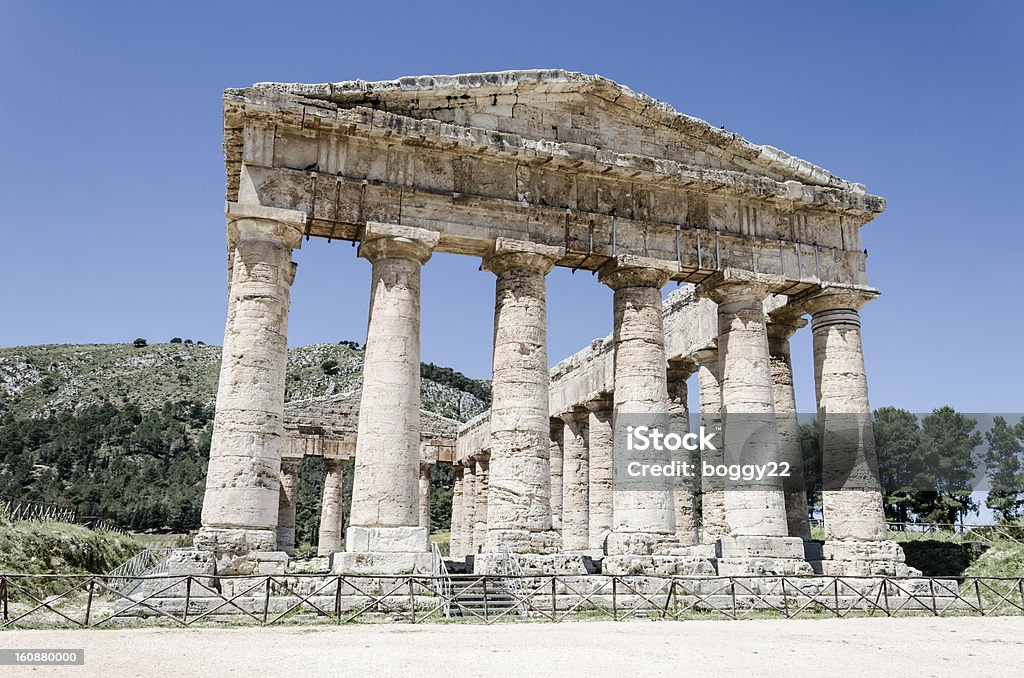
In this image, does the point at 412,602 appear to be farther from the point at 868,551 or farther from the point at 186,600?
the point at 868,551

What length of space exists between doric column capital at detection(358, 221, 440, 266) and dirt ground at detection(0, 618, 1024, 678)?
8368mm

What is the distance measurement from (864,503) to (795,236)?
747 centimetres

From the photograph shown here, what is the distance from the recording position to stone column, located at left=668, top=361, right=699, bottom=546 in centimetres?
2423

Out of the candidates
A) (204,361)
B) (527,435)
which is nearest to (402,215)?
(527,435)

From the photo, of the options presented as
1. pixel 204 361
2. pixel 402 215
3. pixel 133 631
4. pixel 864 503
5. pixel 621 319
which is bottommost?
pixel 133 631

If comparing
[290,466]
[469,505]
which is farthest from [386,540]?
[469,505]

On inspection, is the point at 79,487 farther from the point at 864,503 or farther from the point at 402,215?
the point at 864,503

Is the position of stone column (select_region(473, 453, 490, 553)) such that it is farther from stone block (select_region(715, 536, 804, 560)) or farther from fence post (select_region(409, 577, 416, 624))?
fence post (select_region(409, 577, 416, 624))

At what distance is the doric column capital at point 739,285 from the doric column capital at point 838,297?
57.3 inches

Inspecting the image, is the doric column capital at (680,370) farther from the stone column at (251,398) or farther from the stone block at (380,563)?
the stone column at (251,398)

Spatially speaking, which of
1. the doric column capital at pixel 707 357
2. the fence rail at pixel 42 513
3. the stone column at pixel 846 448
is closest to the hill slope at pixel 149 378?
the fence rail at pixel 42 513

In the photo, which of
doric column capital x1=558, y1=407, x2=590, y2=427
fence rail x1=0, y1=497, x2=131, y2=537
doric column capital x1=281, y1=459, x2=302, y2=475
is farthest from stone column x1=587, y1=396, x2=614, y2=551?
fence rail x1=0, y1=497, x2=131, y2=537

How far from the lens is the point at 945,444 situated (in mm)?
52812

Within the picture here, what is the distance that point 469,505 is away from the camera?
127ft
